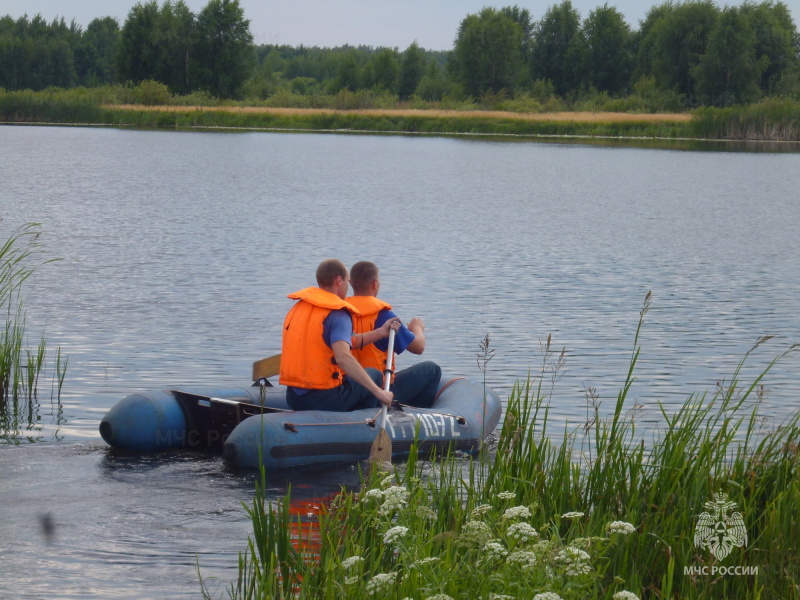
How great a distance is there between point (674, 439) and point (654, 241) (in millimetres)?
14676

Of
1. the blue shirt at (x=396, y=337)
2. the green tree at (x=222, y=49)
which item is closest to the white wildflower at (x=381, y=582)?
the blue shirt at (x=396, y=337)

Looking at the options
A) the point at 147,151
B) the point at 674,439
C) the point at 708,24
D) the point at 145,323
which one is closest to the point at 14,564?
the point at 674,439

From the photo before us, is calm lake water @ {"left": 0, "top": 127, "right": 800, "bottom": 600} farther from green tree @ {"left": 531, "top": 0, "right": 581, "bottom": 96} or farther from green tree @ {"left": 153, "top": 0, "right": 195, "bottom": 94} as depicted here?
green tree @ {"left": 531, "top": 0, "right": 581, "bottom": 96}

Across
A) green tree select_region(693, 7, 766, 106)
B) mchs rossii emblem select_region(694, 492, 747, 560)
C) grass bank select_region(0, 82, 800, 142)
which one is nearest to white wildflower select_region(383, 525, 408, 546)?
mchs rossii emblem select_region(694, 492, 747, 560)

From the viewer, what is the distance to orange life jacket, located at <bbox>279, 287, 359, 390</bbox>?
20.5 feet

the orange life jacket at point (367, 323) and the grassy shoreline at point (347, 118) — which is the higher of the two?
the grassy shoreline at point (347, 118)

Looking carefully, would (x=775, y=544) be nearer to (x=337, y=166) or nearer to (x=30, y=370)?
(x=30, y=370)

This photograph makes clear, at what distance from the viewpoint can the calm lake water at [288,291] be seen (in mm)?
5367

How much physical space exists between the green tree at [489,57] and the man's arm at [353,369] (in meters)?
73.1

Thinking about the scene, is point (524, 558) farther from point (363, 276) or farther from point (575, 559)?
point (363, 276)

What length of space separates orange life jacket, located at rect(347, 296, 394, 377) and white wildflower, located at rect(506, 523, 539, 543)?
351 centimetres

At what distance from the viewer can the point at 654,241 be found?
18469 mm

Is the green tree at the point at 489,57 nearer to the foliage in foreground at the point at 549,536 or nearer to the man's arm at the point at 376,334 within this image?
the man's arm at the point at 376,334

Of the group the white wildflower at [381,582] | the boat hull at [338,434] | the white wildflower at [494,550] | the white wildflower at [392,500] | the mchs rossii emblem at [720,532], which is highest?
the white wildflower at [392,500]
